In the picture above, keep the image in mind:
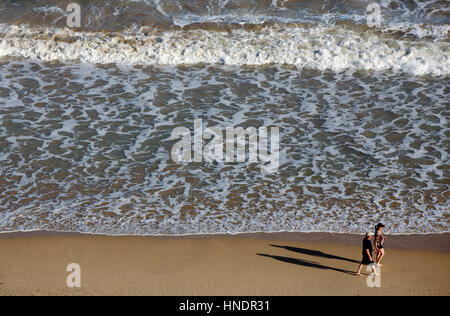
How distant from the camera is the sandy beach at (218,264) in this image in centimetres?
658

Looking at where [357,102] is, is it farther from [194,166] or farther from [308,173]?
[194,166]

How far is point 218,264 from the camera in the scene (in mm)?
7059

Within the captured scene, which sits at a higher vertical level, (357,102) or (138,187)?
(357,102)

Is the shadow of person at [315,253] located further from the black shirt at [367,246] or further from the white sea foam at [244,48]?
the white sea foam at [244,48]

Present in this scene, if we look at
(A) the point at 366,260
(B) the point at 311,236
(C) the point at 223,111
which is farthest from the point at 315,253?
(C) the point at 223,111

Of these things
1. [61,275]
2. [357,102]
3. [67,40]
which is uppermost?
[67,40]

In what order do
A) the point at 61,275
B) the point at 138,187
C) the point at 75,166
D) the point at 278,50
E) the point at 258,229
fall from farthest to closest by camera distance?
1. the point at 278,50
2. the point at 75,166
3. the point at 138,187
4. the point at 258,229
5. the point at 61,275

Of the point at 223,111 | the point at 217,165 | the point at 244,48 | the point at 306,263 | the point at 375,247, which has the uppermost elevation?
the point at 244,48

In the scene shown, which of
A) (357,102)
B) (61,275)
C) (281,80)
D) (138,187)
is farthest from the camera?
(281,80)

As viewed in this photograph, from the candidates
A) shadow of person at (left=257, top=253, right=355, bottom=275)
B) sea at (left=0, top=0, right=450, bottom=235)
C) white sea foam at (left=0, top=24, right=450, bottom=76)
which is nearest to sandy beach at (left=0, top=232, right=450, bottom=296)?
shadow of person at (left=257, top=253, right=355, bottom=275)

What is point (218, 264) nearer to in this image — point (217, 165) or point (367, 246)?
point (367, 246)

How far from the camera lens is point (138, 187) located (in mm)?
8930

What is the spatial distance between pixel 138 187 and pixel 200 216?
129 centimetres

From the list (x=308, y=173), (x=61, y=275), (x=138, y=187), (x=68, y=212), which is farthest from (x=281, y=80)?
(x=61, y=275)
